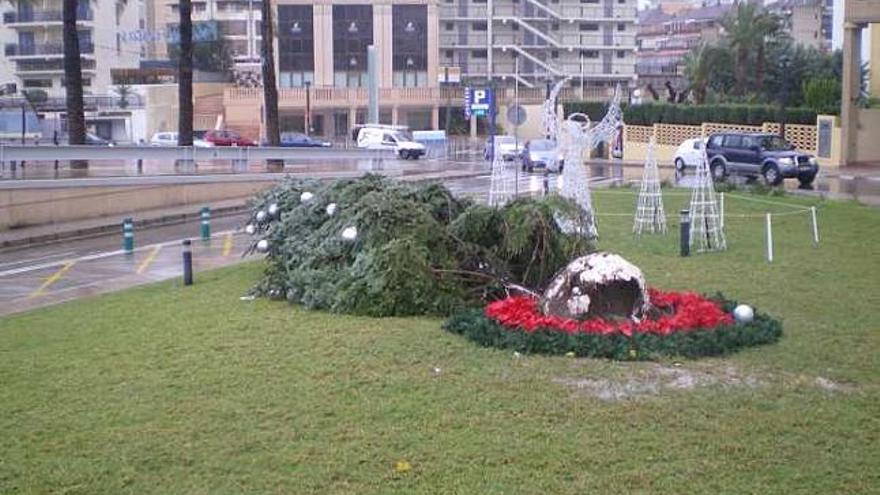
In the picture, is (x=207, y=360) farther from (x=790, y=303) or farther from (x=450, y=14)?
(x=450, y=14)

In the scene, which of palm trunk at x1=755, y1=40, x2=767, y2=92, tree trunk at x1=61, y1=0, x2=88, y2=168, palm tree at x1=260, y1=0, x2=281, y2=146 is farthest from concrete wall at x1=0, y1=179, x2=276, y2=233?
palm trunk at x1=755, y1=40, x2=767, y2=92

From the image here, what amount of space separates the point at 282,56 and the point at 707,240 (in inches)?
2905

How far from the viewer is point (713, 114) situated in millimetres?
60000

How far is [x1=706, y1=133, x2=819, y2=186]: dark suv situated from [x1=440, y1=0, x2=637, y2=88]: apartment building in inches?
2002

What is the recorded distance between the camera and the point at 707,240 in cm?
1852

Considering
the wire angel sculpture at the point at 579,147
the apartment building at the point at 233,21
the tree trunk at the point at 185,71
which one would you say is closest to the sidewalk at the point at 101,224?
the tree trunk at the point at 185,71

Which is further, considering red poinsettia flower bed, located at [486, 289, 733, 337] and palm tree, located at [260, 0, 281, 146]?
palm tree, located at [260, 0, 281, 146]

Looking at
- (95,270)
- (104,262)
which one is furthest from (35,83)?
(95,270)

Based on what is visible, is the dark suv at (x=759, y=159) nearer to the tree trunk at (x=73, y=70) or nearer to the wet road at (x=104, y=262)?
the wet road at (x=104, y=262)

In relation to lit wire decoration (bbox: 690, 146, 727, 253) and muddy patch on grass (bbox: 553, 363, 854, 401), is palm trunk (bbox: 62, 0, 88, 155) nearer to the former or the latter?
lit wire decoration (bbox: 690, 146, 727, 253)

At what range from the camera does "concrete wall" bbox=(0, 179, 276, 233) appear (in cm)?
2669

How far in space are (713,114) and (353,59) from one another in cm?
3721

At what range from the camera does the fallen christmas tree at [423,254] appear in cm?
1207

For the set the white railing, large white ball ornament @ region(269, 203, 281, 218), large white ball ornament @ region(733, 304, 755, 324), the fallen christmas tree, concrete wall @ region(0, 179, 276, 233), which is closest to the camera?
large white ball ornament @ region(733, 304, 755, 324)
